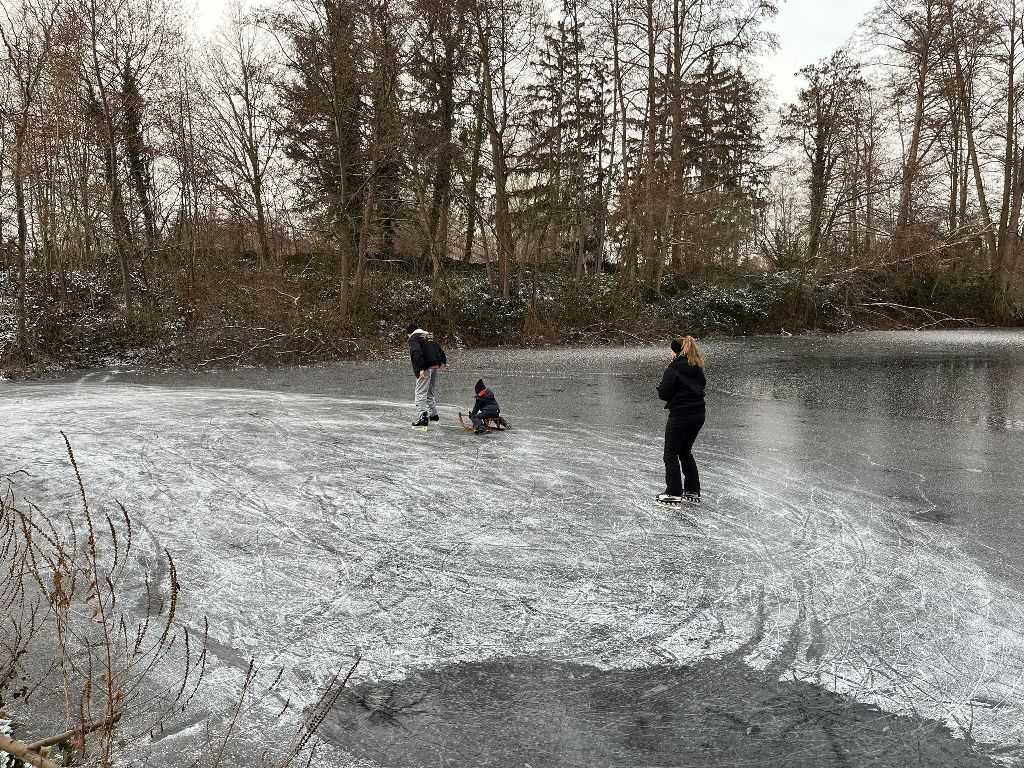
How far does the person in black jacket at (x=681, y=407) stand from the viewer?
22.7ft

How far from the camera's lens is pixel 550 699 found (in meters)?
3.90

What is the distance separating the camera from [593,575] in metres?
5.45

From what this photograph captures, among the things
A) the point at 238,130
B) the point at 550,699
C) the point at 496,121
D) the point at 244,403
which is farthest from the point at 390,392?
the point at 238,130

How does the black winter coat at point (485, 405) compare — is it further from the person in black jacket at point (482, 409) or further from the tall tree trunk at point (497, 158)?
the tall tree trunk at point (497, 158)

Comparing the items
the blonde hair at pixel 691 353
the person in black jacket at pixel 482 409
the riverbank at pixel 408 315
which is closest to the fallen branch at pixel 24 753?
the blonde hair at pixel 691 353

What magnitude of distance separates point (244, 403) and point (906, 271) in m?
28.3

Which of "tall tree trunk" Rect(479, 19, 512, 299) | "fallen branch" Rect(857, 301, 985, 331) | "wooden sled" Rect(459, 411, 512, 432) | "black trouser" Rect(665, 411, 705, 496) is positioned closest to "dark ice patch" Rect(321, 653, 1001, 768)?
"black trouser" Rect(665, 411, 705, 496)

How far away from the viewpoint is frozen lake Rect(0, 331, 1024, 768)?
3668 millimetres

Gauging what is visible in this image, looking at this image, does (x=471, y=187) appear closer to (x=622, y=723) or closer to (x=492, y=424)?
(x=492, y=424)

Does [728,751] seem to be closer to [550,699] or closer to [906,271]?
[550,699]

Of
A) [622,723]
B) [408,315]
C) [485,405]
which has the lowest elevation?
[622,723]

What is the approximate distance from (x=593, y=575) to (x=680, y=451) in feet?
6.78

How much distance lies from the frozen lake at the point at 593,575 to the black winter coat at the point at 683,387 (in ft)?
3.29

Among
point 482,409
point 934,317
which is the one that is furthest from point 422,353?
point 934,317
